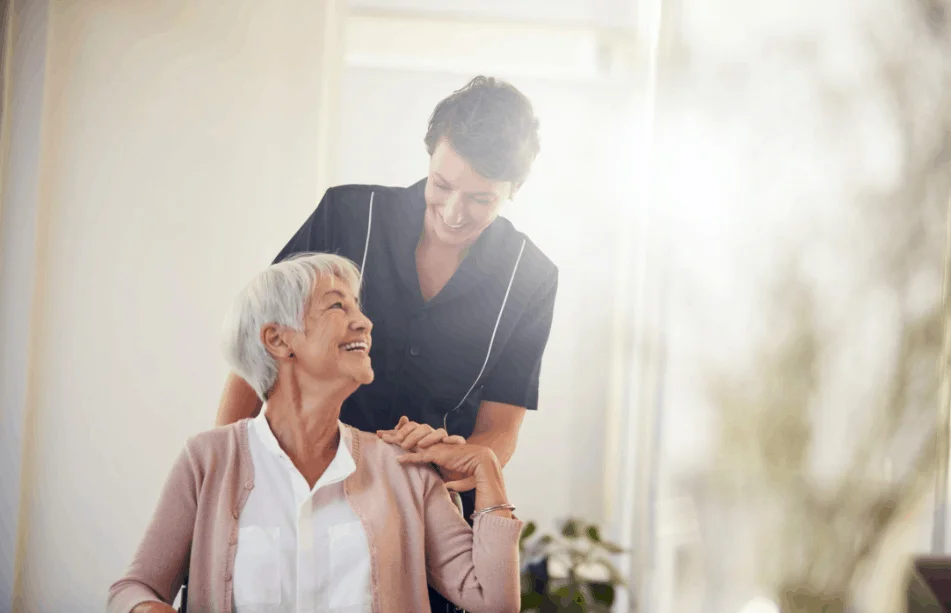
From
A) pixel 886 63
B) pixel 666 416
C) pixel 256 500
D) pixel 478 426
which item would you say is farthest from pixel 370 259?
pixel 886 63

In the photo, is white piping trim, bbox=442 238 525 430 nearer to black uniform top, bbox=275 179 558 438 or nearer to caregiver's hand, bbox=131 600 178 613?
black uniform top, bbox=275 179 558 438

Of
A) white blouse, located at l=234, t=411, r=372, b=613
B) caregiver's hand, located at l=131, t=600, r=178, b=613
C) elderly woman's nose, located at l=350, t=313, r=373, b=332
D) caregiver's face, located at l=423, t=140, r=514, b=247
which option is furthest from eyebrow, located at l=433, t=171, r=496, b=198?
caregiver's hand, located at l=131, t=600, r=178, b=613

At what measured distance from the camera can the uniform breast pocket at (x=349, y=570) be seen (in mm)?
1931

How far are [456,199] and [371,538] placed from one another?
2.89 feet

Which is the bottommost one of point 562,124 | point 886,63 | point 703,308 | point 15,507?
point 15,507

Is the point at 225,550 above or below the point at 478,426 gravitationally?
below

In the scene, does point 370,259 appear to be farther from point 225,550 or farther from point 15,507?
point 15,507

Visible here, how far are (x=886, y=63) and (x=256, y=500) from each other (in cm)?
217

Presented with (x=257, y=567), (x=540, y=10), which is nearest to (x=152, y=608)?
(x=257, y=567)

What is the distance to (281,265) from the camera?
6.73 feet

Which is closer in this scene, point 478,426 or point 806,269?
point 478,426

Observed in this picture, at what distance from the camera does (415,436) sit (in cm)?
203

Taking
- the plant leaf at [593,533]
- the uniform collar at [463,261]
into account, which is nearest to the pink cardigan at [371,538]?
the plant leaf at [593,533]

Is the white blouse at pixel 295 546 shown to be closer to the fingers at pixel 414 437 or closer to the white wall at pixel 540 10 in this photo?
the fingers at pixel 414 437
